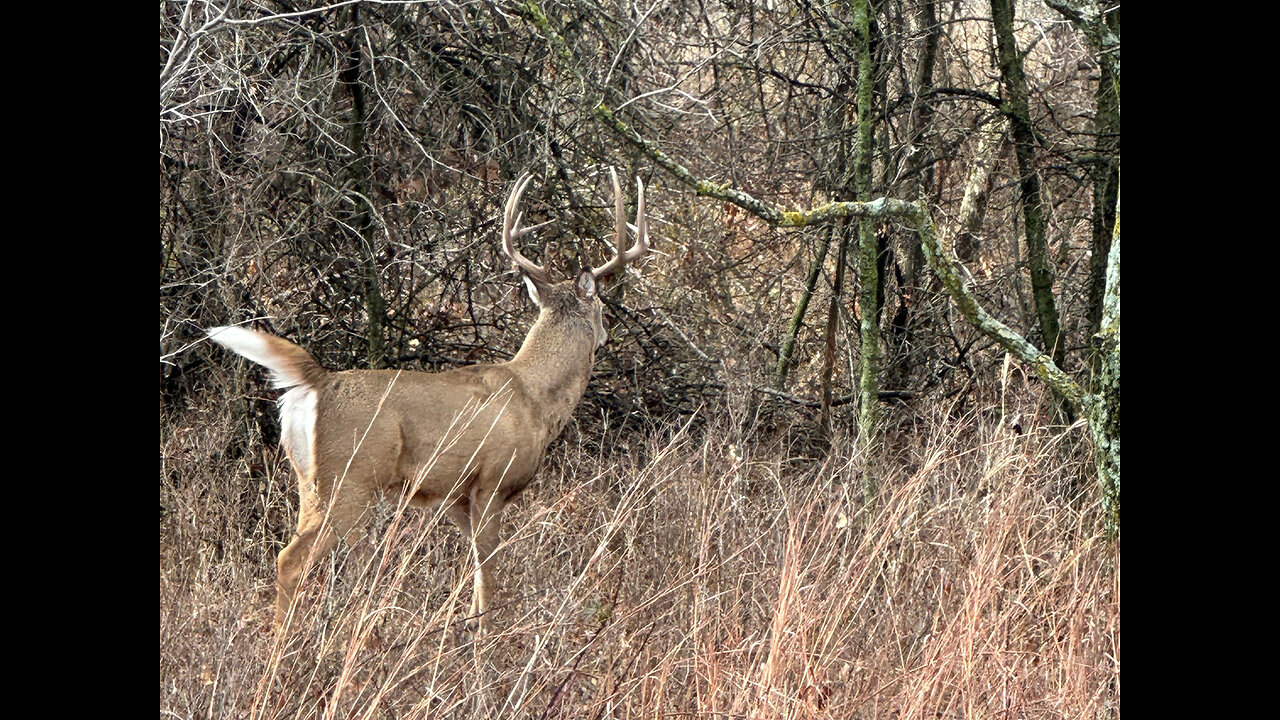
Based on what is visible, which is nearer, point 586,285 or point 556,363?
point 556,363

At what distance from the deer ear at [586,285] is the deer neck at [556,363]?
13 centimetres

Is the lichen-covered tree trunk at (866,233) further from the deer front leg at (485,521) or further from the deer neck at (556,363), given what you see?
the deer front leg at (485,521)

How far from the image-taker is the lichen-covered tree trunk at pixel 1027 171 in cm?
709

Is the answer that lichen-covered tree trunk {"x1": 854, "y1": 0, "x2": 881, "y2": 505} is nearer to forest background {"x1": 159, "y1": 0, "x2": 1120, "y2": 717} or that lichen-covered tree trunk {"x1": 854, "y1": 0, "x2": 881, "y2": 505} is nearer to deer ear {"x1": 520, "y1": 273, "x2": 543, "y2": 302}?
forest background {"x1": 159, "y1": 0, "x2": 1120, "y2": 717}

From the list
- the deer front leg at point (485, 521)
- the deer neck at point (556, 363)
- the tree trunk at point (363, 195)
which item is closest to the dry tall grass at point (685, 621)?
the deer front leg at point (485, 521)

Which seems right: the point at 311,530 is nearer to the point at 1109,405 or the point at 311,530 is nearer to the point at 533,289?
the point at 533,289

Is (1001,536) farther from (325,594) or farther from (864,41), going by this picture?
(864,41)

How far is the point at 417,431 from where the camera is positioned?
5312 mm

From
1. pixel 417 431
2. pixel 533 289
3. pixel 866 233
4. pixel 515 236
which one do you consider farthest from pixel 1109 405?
pixel 515 236

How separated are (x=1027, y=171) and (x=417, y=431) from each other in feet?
13.1

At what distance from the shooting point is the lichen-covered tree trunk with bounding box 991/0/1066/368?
709 cm

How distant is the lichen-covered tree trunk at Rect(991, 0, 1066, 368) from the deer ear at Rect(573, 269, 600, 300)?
2528 millimetres
